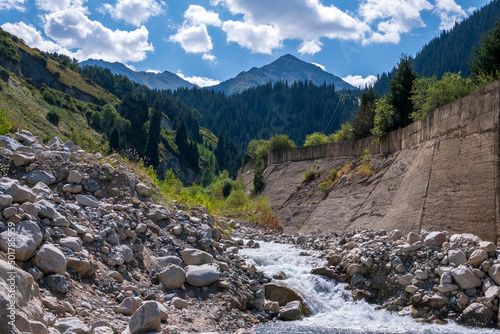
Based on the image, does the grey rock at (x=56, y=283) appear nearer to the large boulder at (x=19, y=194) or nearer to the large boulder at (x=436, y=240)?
the large boulder at (x=19, y=194)

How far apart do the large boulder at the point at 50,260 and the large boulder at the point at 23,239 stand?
4.4 inches

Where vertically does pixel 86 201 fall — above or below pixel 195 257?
above

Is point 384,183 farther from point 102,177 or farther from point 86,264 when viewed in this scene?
point 86,264

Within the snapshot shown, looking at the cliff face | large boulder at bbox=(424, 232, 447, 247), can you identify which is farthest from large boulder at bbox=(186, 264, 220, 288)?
the cliff face

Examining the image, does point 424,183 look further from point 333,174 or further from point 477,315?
point 333,174

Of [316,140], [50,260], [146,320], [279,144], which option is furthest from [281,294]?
[279,144]

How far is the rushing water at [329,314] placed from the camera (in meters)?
6.75

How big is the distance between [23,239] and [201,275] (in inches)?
121

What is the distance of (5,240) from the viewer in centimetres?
511

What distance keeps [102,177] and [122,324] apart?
4.62m

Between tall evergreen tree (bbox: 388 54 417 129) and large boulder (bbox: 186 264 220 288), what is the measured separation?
1306 cm

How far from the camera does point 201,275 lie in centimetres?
712

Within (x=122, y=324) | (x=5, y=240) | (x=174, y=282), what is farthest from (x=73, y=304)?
(x=174, y=282)

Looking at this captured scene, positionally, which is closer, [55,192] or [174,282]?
[174,282]
